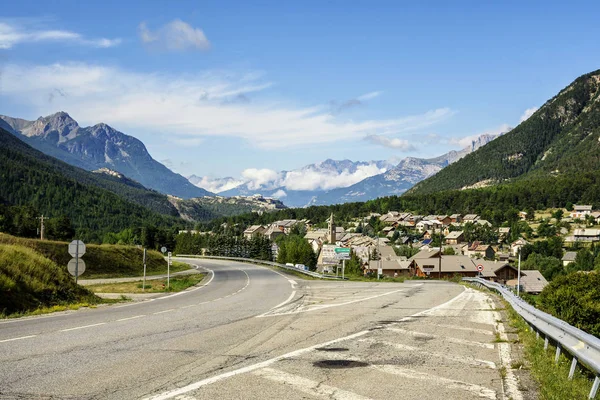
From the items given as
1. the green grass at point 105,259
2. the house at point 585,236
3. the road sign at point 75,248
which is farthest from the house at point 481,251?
the road sign at point 75,248

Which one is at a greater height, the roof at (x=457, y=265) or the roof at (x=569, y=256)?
the roof at (x=569, y=256)

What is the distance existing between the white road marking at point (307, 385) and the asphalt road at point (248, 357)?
0.04ft

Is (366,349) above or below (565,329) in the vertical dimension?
below

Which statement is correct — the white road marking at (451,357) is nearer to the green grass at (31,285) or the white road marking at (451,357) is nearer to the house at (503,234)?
the green grass at (31,285)

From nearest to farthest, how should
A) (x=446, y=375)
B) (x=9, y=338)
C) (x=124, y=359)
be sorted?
(x=446, y=375), (x=124, y=359), (x=9, y=338)

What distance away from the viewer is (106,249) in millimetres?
63688

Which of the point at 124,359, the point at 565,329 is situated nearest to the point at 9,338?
the point at 124,359

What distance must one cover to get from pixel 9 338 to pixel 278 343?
5.63 meters

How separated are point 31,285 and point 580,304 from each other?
18.3 meters

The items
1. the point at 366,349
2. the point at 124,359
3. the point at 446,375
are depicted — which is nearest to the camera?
the point at 446,375

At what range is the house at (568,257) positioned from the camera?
141425 millimetres

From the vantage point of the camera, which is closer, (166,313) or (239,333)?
(239,333)

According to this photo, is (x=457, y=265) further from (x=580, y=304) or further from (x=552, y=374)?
(x=552, y=374)

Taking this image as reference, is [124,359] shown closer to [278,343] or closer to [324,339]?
[278,343]
